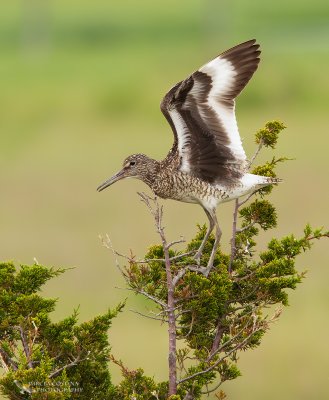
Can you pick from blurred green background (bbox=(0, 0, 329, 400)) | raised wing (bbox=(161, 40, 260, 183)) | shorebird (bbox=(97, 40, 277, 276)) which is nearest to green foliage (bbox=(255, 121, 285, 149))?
shorebird (bbox=(97, 40, 277, 276))

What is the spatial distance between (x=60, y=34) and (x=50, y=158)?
66.0 ft

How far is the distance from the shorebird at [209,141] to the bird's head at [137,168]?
1 cm

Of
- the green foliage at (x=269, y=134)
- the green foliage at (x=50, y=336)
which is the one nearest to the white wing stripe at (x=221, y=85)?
the green foliage at (x=269, y=134)

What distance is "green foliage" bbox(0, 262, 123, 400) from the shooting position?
269 inches

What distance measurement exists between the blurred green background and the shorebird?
20.0ft

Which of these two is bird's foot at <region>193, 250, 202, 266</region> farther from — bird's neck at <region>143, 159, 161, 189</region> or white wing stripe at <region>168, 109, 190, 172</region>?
bird's neck at <region>143, 159, 161, 189</region>

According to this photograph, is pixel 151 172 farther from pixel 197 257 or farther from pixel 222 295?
pixel 222 295

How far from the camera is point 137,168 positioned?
29.9 feet

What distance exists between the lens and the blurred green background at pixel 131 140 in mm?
16531

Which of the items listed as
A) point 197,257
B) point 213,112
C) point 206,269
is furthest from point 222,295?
point 213,112

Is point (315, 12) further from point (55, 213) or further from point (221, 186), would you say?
point (221, 186)

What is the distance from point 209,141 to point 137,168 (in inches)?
31.4

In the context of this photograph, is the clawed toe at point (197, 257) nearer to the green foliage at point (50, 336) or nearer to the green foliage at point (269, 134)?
the green foliage at point (269, 134)

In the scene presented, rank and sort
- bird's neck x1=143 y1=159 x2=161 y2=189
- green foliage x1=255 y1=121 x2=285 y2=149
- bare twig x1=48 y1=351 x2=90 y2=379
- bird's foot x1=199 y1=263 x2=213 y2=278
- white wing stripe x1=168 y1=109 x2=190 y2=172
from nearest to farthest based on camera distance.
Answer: bare twig x1=48 y1=351 x2=90 y2=379 < bird's foot x1=199 y1=263 x2=213 y2=278 < green foliage x1=255 y1=121 x2=285 y2=149 < white wing stripe x1=168 y1=109 x2=190 y2=172 < bird's neck x1=143 y1=159 x2=161 y2=189
